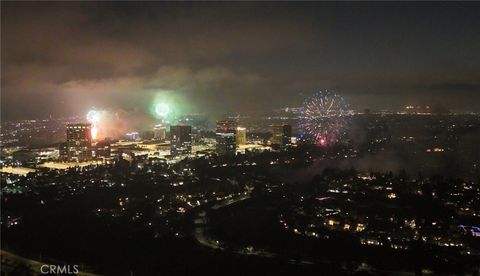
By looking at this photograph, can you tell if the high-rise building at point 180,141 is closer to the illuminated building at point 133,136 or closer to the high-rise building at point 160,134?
the high-rise building at point 160,134

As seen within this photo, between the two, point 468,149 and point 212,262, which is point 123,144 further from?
point 212,262

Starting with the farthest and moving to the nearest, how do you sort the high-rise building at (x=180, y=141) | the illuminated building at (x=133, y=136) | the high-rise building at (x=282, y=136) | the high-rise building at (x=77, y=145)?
1. the illuminated building at (x=133, y=136)
2. the high-rise building at (x=282, y=136)
3. the high-rise building at (x=180, y=141)
4. the high-rise building at (x=77, y=145)

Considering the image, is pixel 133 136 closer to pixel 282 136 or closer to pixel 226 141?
pixel 226 141

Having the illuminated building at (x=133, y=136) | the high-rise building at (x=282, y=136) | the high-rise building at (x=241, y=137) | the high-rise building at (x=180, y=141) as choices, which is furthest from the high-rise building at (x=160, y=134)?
the high-rise building at (x=282, y=136)

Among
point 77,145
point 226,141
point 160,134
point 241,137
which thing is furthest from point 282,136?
point 77,145

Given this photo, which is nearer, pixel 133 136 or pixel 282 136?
pixel 282 136
